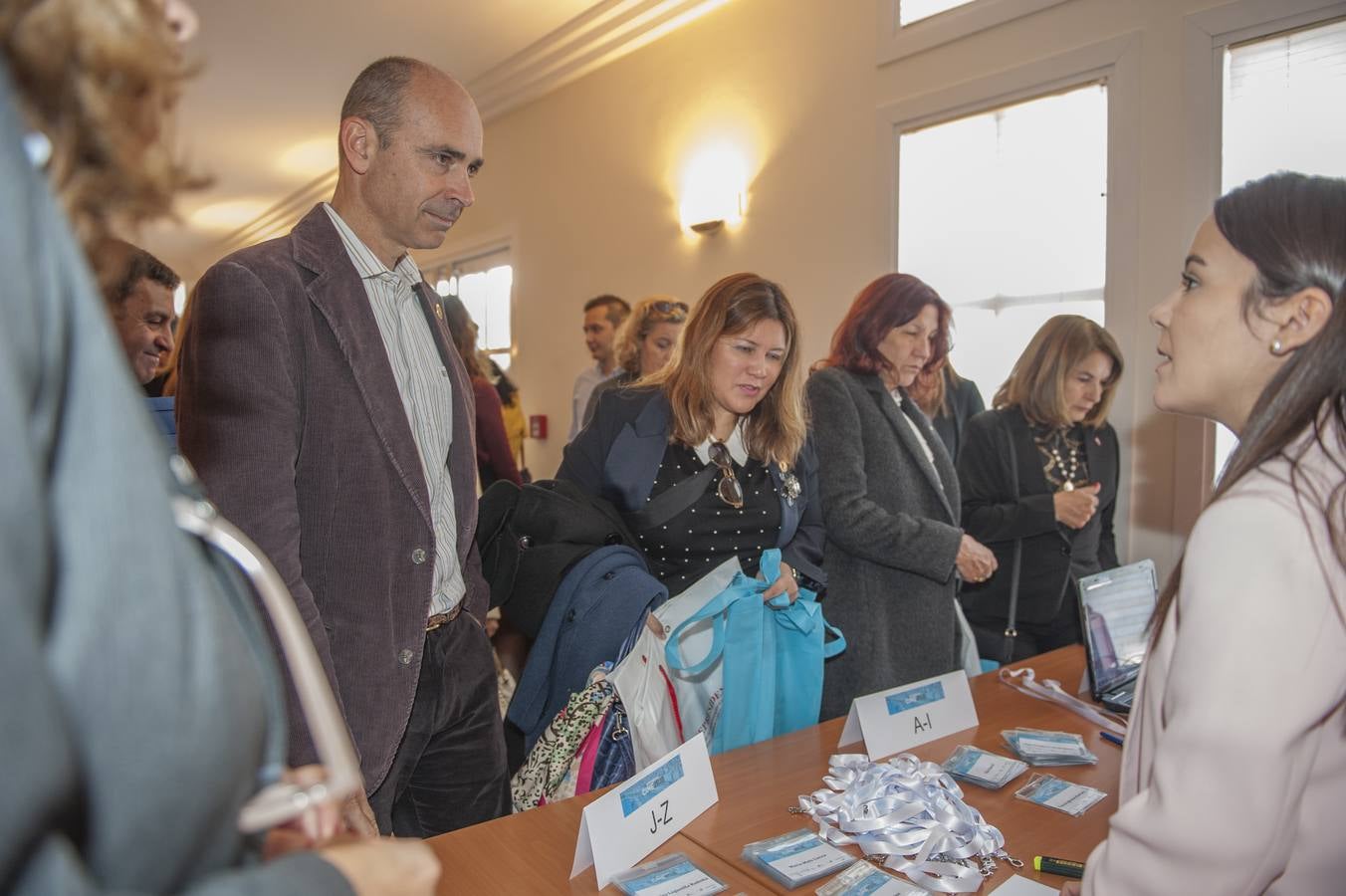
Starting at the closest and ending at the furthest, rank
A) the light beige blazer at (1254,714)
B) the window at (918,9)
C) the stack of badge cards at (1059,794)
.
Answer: the light beige blazer at (1254,714) < the stack of badge cards at (1059,794) < the window at (918,9)

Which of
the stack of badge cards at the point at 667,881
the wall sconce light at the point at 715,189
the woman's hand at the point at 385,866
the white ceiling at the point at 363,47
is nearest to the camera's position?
the woman's hand at the point at 385,866

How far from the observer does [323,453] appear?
1.29m

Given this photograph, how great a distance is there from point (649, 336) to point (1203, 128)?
6.47ft

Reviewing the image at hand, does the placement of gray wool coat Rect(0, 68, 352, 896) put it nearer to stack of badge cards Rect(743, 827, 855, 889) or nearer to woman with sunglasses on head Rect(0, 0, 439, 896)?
woman with sunglasses on head Rect(0, 0, 439, 896)

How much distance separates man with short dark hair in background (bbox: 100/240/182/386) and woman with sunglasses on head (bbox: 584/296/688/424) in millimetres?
1440

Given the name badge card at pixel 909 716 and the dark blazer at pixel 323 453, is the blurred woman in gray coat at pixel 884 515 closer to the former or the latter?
the name badge card at pixel 909 716

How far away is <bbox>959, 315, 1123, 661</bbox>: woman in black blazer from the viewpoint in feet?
8.36

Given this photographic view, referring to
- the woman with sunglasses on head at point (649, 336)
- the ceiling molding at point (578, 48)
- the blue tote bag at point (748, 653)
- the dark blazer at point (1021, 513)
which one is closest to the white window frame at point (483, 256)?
the ceiling molding at point (578, 48)

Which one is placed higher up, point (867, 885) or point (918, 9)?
point (918, 9)

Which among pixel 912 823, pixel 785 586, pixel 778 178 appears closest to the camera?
pixel 912 823

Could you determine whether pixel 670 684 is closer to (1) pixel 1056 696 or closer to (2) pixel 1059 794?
(2) pixel 1059 794

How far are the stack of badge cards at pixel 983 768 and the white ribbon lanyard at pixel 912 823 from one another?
113mm

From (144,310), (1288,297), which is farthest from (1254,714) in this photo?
(144,310)

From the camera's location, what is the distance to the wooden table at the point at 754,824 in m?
1.12
